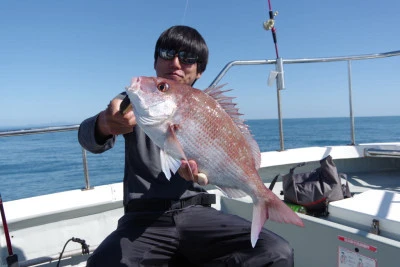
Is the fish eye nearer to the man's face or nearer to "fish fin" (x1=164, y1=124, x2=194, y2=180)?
"fish fin" (x1=164, y1=124, x2=194, y2=180)

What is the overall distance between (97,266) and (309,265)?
1664 mm

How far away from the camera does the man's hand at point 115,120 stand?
161cm

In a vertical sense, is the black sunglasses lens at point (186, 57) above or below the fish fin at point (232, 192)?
above

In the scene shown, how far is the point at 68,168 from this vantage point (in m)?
17.5

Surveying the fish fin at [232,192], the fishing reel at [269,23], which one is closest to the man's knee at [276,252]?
the fish fin at [232,192]

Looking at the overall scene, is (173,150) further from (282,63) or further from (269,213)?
(282,63)

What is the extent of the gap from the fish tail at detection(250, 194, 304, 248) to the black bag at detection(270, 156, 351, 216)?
117 centimetres

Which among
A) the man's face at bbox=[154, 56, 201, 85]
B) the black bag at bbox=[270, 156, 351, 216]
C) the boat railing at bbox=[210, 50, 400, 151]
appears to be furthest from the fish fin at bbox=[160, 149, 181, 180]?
the boat railing at bbox=[210, 50, 400, 151]

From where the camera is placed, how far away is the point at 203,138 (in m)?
1.59

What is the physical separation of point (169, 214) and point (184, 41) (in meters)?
1.26

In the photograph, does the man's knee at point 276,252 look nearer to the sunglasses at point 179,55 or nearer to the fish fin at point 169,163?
the fish fin at point 169,163

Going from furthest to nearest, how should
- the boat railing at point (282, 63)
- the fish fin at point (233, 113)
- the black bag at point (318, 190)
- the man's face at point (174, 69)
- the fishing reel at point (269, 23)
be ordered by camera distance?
the fishing reel at point (269, 23)
the boat railing at point (282, 63)
the black bag at point (318, 190)
the man's face at point (174, 69)
the fish fin at point (233, 113)

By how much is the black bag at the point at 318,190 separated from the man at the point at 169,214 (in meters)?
0.93

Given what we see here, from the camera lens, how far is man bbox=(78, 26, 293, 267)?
5.88ft
